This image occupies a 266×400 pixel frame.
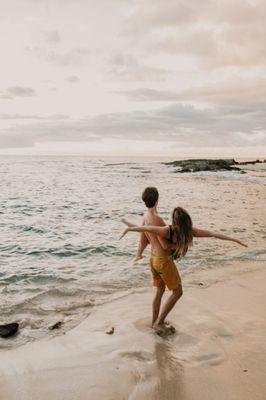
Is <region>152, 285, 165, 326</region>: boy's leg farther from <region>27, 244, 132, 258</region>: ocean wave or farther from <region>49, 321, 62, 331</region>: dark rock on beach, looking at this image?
<region>27, 244, 132, 258</region>: ocean wave

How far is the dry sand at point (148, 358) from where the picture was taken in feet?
13.0

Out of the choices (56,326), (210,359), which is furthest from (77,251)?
(210,359)

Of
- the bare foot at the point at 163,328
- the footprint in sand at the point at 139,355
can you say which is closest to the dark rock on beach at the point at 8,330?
the footprint in sand at the point at 139,355

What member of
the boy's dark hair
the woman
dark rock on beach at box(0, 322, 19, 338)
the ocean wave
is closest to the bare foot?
the woman

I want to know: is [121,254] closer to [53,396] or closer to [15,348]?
[15,348]

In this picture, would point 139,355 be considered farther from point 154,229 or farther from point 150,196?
point 150,196

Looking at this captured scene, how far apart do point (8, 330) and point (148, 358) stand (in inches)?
82.1

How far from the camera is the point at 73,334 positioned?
5.53 metres

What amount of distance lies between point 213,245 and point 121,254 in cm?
279

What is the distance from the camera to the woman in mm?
4988

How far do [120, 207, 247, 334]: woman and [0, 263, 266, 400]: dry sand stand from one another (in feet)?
1.32

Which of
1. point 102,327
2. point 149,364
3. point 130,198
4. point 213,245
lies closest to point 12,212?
point 130,198

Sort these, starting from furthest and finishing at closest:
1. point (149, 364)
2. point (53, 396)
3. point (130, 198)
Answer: point (130, 198) < point (149, 364) < point (53, 396)

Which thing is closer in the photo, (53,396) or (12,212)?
(53,396)
